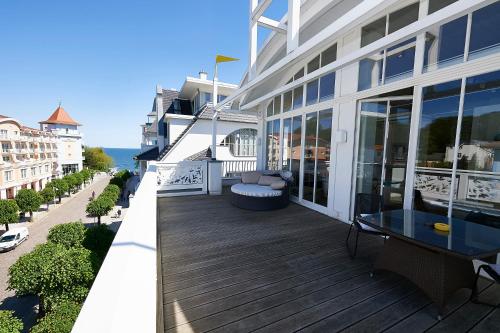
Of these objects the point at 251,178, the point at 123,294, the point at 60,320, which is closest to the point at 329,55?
the point at 251,178

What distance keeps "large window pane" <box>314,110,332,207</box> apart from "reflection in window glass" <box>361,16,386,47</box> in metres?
1.38

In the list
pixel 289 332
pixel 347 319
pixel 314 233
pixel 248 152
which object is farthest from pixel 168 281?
pixel 248 152

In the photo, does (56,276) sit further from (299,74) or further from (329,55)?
(329,55)

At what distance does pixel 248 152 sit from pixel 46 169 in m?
36.7

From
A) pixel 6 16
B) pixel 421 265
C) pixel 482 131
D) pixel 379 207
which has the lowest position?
pixel 421 265

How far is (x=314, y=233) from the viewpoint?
12.1 feet

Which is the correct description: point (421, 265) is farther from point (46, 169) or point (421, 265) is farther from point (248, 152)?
point (46, 169)

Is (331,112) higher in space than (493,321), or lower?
higher

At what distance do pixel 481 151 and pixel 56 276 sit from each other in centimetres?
896

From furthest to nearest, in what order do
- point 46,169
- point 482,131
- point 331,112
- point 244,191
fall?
point 46,169 < point 244,191 < point 331,112 < point 482,131

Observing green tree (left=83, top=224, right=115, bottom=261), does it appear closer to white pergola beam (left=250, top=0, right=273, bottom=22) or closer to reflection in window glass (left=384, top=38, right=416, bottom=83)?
white pergola beam (left=250, top=0, right=273, bottom=22)

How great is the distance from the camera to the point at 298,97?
5.68 metres

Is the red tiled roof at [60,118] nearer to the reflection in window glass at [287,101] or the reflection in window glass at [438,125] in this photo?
the reflection in window glass at [287,101]

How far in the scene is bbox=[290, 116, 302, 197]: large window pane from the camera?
18.5ft
